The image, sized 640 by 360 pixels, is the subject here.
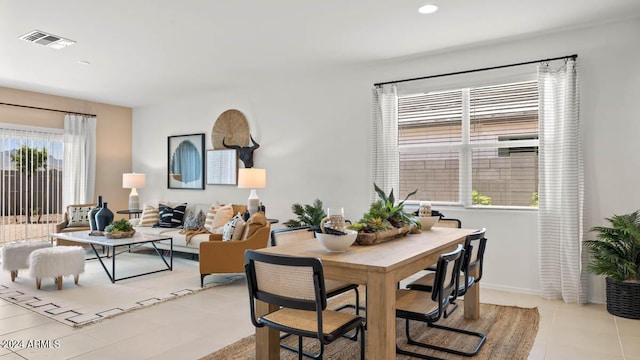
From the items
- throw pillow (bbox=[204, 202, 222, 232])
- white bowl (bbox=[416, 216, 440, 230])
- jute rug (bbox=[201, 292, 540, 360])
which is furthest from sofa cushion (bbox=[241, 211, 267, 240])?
white bowl (bbox=[416, 216, 440, 230])

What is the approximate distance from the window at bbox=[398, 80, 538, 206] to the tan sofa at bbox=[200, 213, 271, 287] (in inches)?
71.6

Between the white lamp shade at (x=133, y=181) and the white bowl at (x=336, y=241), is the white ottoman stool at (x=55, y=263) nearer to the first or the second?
the white lamp shade at (x=133, y=181)

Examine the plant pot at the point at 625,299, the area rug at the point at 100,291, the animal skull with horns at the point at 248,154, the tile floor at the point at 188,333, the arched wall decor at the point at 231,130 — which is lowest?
the tile floor at the point at 188,333

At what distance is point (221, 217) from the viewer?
5.78 m

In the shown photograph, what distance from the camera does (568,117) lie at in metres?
3.95

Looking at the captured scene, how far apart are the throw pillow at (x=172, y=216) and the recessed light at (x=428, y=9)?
182 inches

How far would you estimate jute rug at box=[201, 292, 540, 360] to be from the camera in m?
2.72

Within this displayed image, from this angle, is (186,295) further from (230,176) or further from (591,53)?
(591,53)

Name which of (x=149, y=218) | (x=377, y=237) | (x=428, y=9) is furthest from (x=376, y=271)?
(x=149, y=218)

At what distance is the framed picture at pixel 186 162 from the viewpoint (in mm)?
6926

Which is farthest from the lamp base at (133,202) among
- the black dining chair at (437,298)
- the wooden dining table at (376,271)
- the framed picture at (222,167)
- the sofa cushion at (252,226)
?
the black dining chair at (437,298)

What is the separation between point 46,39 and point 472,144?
456cm

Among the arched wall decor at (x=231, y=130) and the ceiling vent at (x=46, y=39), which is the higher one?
the ceiling vent at (x=46, y=39)

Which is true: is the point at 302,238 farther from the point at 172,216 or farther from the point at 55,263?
the point at 172,216
